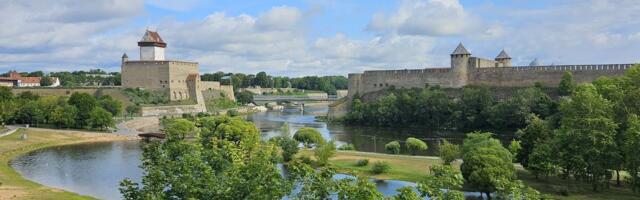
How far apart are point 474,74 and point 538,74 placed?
6.00 meters

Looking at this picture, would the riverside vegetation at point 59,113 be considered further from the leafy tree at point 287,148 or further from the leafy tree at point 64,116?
the leafy tree at point 287,148

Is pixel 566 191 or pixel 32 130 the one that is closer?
pixel 566 191

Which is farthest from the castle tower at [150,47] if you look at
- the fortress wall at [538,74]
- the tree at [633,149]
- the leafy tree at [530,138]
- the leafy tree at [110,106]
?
the tree at [633,149]

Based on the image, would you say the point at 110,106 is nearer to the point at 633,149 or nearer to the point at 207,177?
the point at 633,149

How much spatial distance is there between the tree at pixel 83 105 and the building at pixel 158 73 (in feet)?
61.0

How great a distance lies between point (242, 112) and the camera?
241 ft

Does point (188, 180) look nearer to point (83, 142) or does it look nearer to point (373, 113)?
point (83, 142)

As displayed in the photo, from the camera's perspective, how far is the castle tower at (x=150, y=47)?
69.1 m

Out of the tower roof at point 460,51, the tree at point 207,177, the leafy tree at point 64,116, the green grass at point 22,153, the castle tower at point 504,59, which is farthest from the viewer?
the castle tower at point 504,59

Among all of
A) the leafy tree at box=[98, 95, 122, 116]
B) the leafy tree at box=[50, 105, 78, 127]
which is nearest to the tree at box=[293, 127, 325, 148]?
the leafy tree at box=[50, 105, 78, 127]

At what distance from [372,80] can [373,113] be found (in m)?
11.1

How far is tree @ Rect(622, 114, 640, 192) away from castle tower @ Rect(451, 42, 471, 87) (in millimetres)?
37136

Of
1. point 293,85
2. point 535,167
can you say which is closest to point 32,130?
point 535,167

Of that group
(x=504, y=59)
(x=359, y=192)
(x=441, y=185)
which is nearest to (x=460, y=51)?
(x=504, y=59)
